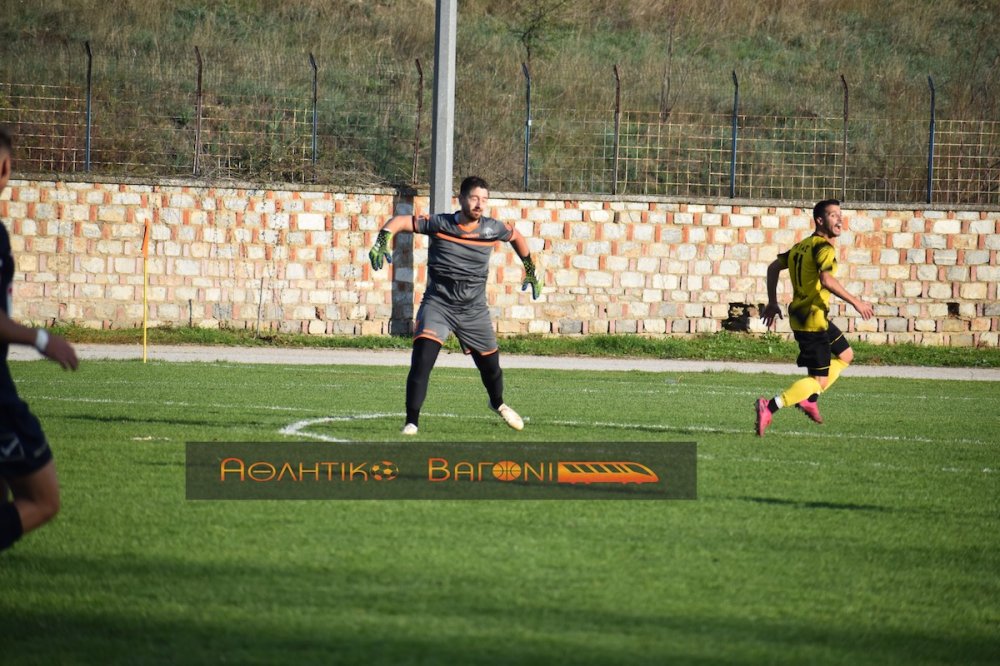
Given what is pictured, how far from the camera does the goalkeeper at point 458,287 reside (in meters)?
10.6

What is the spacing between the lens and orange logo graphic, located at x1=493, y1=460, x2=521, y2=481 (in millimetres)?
8722

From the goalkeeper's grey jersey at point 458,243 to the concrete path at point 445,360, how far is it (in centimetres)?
887

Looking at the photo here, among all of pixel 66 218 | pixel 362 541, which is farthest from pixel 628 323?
pixel 362 541

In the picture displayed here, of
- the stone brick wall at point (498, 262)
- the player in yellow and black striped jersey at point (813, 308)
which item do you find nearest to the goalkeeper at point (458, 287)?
the player in yellow and black striped jersey at point (813, 308)

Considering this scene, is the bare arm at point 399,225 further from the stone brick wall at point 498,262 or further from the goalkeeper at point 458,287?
the stone brick wall at point 498,262

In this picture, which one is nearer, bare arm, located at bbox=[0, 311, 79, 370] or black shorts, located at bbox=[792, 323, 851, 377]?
bare arm, located at bbox=[0, 311, 79, 370]

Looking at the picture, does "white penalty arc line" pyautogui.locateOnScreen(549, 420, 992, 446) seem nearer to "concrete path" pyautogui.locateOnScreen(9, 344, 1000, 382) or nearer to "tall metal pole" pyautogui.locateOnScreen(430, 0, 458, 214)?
"concrete path" pyautogui.locateOnScreen(9, 344, 1000, 382)

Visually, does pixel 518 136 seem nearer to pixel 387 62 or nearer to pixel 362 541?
pixel 387 62

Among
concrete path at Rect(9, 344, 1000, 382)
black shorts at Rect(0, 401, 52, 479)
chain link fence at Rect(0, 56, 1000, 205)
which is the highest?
chain link fence at Rect(0, 56, 1000, 205)

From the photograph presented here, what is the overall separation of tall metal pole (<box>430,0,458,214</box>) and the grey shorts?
1136 cm

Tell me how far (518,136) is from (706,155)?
4.38 meters

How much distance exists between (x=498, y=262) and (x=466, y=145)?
532cm

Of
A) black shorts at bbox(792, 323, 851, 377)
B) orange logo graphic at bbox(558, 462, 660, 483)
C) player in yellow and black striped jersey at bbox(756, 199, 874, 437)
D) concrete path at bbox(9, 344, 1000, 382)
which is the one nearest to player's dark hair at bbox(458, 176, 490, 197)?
orange logo graphic at bbox(558, 462, 660, 483)

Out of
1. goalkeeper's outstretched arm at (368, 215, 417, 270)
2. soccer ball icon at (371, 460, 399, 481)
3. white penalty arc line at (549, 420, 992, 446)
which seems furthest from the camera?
white penalty arc line at (549, 420, 992, 446)
